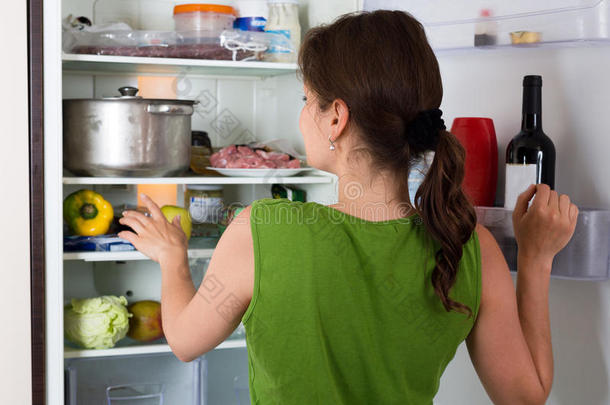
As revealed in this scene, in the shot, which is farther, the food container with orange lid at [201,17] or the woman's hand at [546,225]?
the food container with orange lid at [201,17]

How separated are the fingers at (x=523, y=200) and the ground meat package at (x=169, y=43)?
31.9 inches

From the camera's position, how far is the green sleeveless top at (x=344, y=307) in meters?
0.73

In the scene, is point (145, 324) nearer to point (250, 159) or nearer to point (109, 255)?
point (109, 255)

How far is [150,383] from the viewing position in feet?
5.57

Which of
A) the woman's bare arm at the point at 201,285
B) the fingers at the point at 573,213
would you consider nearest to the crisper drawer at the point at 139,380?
the woman's bare arm at the point at 201,285

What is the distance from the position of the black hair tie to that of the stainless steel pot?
80 cm

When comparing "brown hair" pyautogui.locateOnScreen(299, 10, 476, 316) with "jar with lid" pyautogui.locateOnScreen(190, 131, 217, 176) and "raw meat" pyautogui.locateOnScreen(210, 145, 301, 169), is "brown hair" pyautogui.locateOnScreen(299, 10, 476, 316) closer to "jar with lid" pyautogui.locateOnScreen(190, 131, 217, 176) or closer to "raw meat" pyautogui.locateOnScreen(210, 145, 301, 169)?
"raw meat" pyautogui.locateOnScreen(210, 145, 301, 169)

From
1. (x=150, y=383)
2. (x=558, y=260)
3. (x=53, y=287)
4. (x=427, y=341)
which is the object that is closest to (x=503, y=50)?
(x=558, y=260)

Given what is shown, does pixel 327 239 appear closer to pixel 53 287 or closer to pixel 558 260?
pixel 558 260

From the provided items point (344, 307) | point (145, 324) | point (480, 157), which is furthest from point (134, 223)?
point (145, 324)

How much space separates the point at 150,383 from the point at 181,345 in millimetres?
964

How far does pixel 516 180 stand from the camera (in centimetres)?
97

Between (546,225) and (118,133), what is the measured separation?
928 millimetres

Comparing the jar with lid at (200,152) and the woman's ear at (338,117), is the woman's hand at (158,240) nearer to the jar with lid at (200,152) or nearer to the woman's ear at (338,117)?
the woman's ear at (338,117)
